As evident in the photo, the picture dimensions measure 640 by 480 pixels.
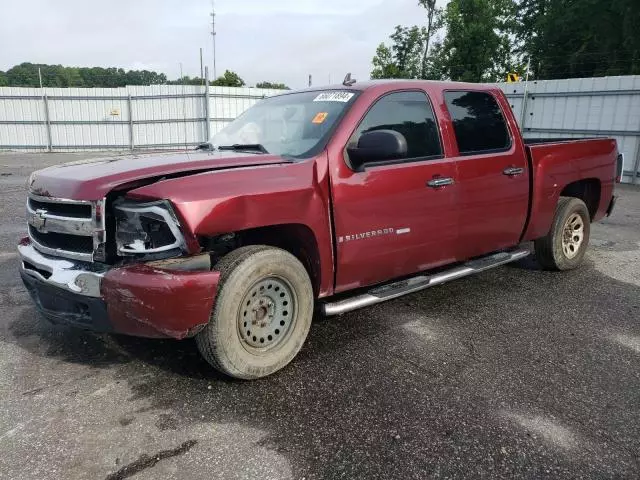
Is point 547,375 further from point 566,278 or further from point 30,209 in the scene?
point 30,209

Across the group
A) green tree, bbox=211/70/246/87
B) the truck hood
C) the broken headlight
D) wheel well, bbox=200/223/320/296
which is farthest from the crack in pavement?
green tree, bbox=211/70/246/87

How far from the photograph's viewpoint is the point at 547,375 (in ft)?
10.9

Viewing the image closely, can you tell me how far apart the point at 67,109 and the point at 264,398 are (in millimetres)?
22042

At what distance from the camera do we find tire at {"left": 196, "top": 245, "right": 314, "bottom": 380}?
9.66 ft

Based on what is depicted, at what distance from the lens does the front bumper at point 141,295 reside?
107 inches

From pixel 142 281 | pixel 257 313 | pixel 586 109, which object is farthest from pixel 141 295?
pixel 586 109

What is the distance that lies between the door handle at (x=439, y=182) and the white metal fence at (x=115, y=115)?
1796 cm

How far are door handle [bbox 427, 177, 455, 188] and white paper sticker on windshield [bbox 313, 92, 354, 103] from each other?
886 millimetres

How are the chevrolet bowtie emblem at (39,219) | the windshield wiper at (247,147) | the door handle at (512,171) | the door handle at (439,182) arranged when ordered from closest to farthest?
the chevrolet bowtie emblem at (39,219)
the windshield wiper at (247,147)
the door handle at (439,182)
the door handle at (512,171)

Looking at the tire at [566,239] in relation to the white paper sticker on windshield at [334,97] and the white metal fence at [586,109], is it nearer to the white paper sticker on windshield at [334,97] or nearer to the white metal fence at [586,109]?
the white paper sticker on windshield at [334,97]

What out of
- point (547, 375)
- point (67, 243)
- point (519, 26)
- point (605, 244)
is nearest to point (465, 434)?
point (547, 375)

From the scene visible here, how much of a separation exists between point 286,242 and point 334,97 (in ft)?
3.97

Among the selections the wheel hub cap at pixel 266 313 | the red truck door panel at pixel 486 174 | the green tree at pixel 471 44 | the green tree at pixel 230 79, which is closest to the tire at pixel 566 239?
the red truck door panel at pixel 486 174

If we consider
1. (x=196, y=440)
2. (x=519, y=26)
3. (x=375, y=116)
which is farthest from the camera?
(x=519, y=26)
